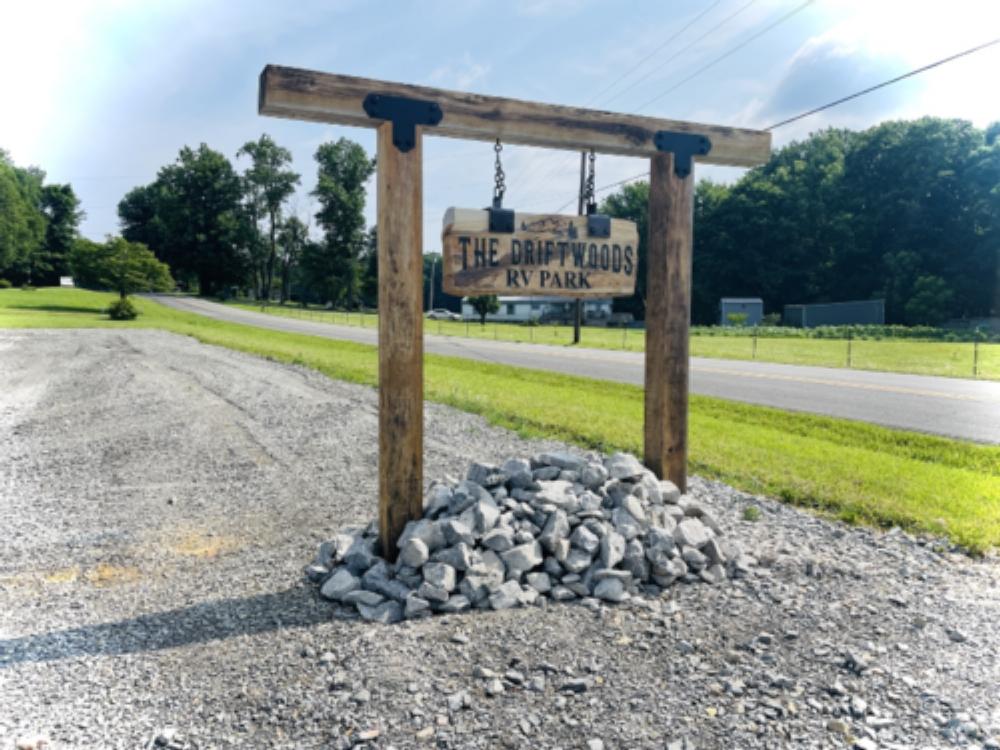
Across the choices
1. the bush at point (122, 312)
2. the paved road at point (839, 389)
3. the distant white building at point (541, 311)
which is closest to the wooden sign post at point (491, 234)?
the paved road at point (839, 389)

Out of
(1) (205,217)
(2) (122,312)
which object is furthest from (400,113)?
(1) (205,217)

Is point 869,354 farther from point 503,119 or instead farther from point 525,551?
point 525,551

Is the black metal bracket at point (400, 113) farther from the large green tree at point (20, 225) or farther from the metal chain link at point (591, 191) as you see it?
the large green tree at point (20, 225)

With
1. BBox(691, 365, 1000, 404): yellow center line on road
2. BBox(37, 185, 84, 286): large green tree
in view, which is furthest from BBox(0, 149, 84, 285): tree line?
BBox(691, 365, 1000, 404): yellow center line on road

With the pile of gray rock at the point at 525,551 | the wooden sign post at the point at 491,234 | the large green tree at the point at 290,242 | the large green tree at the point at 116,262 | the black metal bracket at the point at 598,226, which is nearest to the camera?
the pile of gray rock at the point at 525,551

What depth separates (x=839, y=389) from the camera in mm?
12656

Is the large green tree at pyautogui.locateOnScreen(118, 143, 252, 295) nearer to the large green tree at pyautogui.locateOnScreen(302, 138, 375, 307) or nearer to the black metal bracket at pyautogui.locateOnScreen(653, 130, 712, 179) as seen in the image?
the large green tree at pyautogui.locateOnScreen(302, 138, 375, 307)

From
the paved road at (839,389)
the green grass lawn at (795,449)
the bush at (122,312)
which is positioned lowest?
the green grass lawn at (795,449)

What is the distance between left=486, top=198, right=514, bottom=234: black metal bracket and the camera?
422 centimetres

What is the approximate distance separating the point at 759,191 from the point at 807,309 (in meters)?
12.0

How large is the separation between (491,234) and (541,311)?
5752 centimetres

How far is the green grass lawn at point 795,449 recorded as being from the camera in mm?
5324

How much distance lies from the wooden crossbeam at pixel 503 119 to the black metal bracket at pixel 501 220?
1.55ft

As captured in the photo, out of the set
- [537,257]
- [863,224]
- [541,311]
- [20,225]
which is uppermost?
[863,224]
